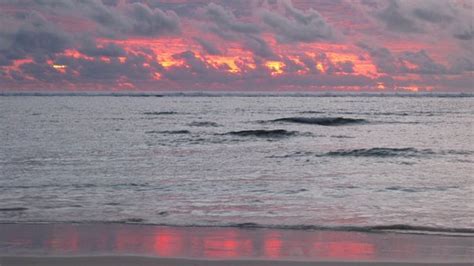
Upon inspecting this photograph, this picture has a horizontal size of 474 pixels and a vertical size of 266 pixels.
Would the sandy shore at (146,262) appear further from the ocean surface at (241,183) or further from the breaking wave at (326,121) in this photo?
the breaking wave at (326,121)

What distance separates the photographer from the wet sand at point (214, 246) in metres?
6.84

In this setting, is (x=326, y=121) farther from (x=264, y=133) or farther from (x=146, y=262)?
(x=146, y=262)

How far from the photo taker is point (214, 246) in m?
7.63

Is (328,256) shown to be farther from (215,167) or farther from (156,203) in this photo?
(215,167)

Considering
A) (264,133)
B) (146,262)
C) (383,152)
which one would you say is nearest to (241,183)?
(146,262)

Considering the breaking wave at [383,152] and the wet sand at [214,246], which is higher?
the wet sand at [214,246]

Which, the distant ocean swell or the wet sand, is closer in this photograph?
the wet sand

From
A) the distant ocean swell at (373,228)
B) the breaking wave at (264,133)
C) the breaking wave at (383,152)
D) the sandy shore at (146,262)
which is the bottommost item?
the breaking wave at (264,133)

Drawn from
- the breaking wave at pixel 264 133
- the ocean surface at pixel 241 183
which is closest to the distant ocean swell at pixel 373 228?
the ocean surface at pixel 241 183

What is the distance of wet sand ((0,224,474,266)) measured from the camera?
6.84 metres

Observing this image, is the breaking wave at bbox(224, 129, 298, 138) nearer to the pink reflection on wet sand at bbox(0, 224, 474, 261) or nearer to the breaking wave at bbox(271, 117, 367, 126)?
the breaking wave at bbox(271, 117, 367, 126)

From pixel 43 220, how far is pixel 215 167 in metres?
8.52

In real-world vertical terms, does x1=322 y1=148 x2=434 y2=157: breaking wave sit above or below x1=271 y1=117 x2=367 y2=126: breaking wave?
above

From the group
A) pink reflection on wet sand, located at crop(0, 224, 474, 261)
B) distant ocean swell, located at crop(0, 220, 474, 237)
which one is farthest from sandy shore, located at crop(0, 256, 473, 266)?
distant ocean swell, located at crop(0, 220, 474, 237)
